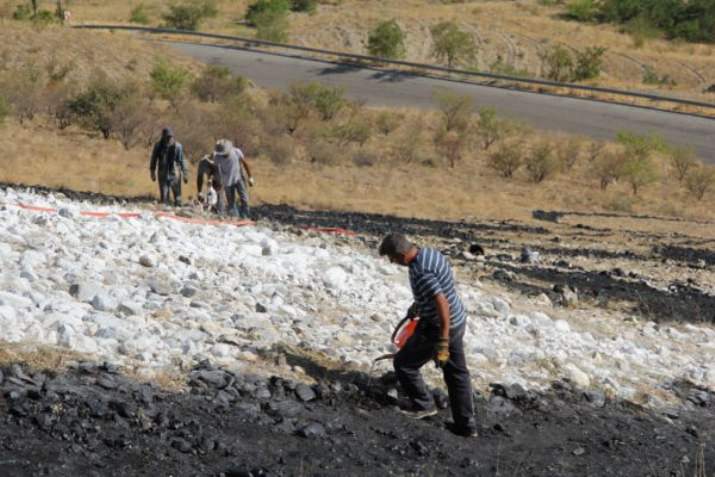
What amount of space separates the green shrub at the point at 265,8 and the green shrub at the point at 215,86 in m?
19.7

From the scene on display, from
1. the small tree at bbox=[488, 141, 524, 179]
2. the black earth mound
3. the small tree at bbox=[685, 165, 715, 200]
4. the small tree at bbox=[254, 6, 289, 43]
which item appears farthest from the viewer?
the small tree at bbox=[254, 6, 289, 43]

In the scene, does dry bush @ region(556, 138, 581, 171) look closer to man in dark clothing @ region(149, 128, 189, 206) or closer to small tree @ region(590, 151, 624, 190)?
small tree @ region(590, 151, 624, 190)

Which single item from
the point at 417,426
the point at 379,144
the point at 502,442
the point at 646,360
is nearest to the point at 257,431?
the point at 417,426

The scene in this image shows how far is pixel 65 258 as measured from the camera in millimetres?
11062

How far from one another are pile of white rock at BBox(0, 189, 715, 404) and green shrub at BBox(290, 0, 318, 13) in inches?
2228

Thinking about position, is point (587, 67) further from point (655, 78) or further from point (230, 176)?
point (230, 176)

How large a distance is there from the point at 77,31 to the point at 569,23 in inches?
1231

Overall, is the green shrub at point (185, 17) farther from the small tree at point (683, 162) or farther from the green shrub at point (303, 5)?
the small tree at point (683, 162)

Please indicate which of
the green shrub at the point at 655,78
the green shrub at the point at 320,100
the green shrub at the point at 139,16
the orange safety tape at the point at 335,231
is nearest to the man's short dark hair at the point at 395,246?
the orange safety tape at the point at 335,231

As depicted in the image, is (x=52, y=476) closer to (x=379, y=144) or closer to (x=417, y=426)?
(x=417, y=426)

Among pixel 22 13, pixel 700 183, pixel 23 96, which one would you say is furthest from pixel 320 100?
pixel 22 13

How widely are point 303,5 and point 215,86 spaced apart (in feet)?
103

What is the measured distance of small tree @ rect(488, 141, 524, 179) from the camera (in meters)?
31.9

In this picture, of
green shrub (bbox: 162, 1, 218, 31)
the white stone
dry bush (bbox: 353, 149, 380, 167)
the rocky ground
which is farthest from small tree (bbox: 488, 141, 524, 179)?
green shrub (bbox: 162, 1, 218, 31)
